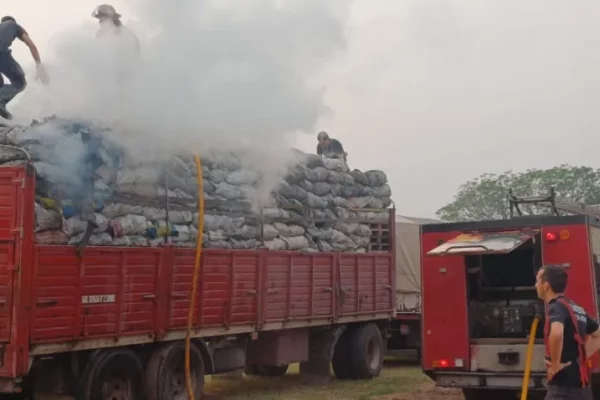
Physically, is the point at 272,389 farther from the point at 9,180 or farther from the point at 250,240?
the point at 9,180

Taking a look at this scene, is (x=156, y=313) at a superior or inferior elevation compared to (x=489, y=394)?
superior

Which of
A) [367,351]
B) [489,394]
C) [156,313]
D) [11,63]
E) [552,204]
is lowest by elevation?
[489,394]

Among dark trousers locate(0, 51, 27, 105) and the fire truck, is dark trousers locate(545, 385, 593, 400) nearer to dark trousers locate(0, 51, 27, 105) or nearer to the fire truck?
the fire truck

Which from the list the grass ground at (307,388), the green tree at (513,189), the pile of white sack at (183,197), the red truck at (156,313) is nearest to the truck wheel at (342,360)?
the red truck at (156,313)

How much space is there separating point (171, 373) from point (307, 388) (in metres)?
3.24

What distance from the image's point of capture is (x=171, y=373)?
30.1ft

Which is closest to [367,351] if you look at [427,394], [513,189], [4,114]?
[427,394]

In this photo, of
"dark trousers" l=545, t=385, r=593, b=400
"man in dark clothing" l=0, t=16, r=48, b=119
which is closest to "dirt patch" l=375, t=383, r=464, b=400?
"dark trousers" l=545, t=385, r=593, b=400

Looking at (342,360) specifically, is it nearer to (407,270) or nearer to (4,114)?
(407,270)

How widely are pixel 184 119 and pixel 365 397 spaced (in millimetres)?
4538

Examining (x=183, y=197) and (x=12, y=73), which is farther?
(x=183, y=197)

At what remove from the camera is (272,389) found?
1177 cm

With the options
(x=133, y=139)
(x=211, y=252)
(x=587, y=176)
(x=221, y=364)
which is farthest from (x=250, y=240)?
(x=587, y=176)

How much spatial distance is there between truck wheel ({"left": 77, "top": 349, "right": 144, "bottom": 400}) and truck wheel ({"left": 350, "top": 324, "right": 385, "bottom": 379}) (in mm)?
5051
